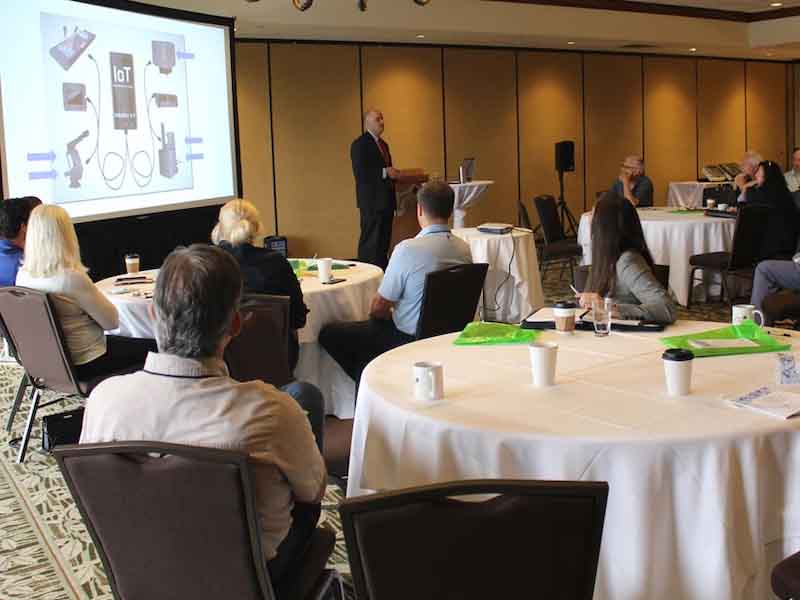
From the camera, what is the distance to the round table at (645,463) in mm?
2463

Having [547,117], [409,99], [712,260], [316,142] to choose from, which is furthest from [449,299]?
[547,117]

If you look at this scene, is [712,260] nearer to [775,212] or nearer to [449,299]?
[775,212]

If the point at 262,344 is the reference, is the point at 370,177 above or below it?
above

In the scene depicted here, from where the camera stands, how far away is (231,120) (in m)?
9.19

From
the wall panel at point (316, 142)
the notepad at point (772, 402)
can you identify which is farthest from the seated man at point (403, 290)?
the wall panel at point (316, 142)

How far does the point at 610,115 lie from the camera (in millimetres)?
15633

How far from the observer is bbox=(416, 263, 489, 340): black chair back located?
15.6 ft

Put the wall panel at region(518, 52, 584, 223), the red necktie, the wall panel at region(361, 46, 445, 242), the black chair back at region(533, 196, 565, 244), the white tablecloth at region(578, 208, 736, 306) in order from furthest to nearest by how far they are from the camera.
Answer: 1. the wall panel at region(518, 52, 584, 223)
2. the wall panel at region(361, 46, 445, 242)
3. the red necktie
4. the black chair back at region(533, 196, 565, 244)
5. the white tablecloth at region(578, 208, 736, 306)

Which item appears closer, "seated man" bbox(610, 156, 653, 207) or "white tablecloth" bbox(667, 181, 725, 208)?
"seated man" bbox(610, 156, 653, 207)

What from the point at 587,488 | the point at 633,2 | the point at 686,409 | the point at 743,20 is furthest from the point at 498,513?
the point at 743,20

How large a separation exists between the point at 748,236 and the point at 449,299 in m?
3.93

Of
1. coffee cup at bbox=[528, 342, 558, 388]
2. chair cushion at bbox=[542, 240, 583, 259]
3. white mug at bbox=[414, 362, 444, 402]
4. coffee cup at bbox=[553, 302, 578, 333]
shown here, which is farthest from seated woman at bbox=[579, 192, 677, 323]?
chair cushion at bbox=[542, 240, 583, 259]

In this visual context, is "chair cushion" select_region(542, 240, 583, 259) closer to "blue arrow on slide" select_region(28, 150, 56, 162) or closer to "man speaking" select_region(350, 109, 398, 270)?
"man speaking" select_region(350, 109, 398, 270)

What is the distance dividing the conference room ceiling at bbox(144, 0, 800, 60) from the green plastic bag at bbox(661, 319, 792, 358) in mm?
6456
